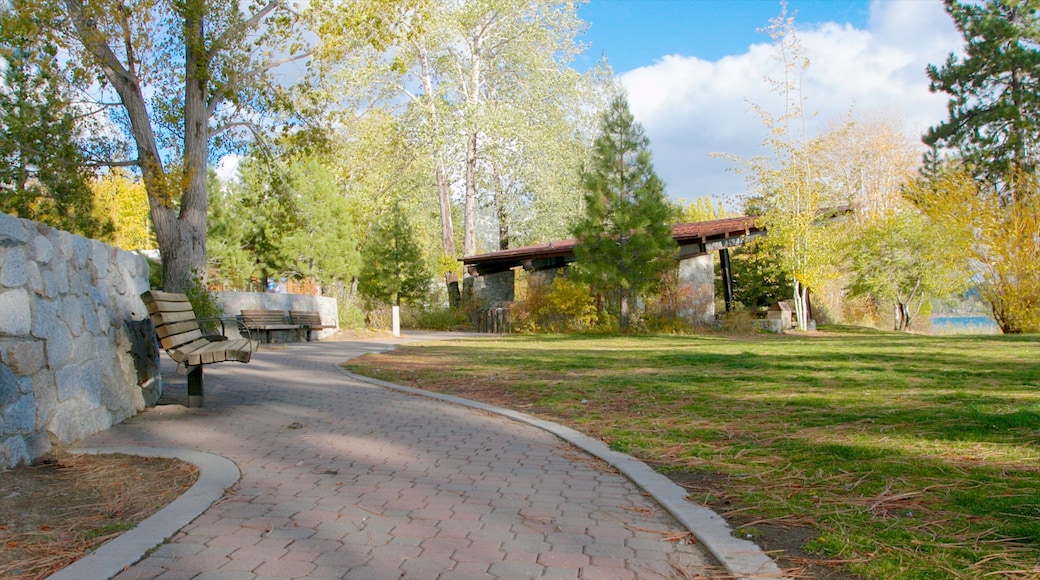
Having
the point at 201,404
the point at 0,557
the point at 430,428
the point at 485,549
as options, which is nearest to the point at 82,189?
the point at 201,404

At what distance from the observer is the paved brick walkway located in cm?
304

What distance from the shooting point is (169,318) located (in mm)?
6590

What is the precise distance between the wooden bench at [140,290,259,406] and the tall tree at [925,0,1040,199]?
981 inches

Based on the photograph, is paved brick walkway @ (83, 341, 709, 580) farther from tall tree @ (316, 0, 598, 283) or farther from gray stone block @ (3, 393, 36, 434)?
tall tree @ (316, 0, 598, 283)

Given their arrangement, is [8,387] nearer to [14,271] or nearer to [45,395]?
[45,395]

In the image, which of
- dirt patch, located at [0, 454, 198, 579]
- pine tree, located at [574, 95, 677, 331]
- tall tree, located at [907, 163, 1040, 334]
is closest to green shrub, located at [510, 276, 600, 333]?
pine tree, located at [574, 95, 677, 331]

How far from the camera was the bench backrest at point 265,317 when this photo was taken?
614 inches

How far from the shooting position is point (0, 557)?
3072mm

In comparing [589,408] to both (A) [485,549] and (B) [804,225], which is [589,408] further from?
(B) [804,225]

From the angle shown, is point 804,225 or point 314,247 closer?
point 804,225

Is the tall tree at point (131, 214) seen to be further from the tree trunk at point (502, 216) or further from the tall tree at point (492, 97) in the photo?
the tree trunk at point (502, 216)

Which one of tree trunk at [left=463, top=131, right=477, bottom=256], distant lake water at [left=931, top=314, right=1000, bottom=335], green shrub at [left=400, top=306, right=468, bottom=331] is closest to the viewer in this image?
distant lake water at [left=931, top=314, right=1000, bottom=335]

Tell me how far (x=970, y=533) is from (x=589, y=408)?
4.25m

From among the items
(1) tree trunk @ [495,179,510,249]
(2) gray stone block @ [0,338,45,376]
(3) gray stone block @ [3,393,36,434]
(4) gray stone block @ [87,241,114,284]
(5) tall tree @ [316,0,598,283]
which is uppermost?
(5) tall tree @ [316,0,598,283]
